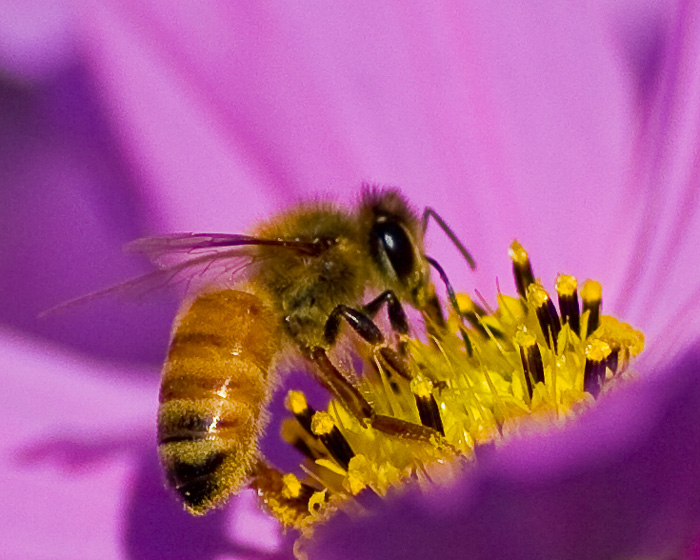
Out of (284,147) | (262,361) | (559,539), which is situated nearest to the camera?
(559,539)

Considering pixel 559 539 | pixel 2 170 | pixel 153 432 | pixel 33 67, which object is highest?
pixel 559 539

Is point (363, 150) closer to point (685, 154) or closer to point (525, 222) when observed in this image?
point (525, 222)

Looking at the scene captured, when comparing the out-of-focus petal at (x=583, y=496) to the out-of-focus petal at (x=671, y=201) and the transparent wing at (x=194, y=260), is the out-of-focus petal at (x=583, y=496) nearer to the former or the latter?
the transparent wing at (x=194, y=260)

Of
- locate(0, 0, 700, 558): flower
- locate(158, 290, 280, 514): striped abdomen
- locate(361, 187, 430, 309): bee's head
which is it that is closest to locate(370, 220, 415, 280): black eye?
locate(361, 187, 430, 309): bee's head

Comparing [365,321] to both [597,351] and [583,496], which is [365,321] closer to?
[597,351]

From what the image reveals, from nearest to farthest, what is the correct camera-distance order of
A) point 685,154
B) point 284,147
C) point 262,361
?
point 262,361 → point 685,154 → point 284,147

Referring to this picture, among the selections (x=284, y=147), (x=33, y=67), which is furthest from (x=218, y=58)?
(x=33, y=67)
